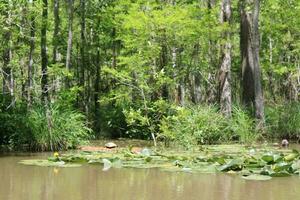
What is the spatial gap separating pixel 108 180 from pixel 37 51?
691 inches

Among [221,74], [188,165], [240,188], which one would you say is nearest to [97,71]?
[221,74]

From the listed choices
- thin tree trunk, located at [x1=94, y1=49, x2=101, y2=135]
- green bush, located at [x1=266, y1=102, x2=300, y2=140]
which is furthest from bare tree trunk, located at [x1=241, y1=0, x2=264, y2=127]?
thin tree trunk, located at [x1=94, y1=49, x2=101, y2=135]

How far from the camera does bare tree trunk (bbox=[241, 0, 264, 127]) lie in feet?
56.3

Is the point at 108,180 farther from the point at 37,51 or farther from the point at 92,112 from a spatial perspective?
the point at 37,51

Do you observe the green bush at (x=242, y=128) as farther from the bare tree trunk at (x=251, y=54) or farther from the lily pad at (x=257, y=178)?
the lily pad at (x=257, y=178)

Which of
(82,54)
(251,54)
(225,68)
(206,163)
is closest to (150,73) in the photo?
(225,68)

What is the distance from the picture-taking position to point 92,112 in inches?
849

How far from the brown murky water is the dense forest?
387 centimetres

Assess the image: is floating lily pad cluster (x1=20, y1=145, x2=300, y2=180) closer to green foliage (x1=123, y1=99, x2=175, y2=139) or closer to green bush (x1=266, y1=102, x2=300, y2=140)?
green foliage (x1=123, y1=99, x2=175, y2=139)

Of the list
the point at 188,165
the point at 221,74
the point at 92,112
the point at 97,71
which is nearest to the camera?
the point at 188,165

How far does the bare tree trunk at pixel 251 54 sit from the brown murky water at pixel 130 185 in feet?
29.9

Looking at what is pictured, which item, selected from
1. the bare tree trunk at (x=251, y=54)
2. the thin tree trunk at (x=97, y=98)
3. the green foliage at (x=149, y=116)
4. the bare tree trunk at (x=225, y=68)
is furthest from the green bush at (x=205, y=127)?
the thin tree trunk at (x=97, y=98)

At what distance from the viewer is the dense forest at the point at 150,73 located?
1291 cm

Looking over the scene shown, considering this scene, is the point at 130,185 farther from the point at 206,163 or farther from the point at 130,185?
the point at 206,163
